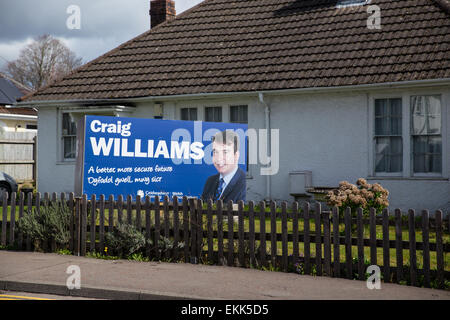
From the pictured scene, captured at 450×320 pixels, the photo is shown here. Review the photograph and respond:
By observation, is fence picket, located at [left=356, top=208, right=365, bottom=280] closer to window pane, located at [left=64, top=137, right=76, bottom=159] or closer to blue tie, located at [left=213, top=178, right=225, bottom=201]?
blue tie, located at [left=213, top=178, right=225, bottom=201]

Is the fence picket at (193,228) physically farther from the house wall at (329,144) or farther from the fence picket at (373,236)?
the house wall at (329,144)

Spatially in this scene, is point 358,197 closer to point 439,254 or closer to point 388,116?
point 439,254

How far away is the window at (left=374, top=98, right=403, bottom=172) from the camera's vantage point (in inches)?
575

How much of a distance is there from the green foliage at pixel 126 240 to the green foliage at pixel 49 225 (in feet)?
2.76

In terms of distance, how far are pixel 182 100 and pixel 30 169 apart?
10.4 meters

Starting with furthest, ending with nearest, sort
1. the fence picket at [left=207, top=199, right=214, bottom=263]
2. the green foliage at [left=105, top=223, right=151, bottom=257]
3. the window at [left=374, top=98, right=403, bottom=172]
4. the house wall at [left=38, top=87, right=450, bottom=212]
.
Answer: the window at [left=374, top=98, right=403, bottom=172] → the house wall at [left=38, top=87, right=450, bottom=212] → the green foliage at [left=105, top=223, right=151, bottom=257] → the fence picket at [left=207, top=199, right=214, bottom=263]

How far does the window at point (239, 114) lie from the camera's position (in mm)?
16578

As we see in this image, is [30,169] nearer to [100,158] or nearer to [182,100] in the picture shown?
[182,100]

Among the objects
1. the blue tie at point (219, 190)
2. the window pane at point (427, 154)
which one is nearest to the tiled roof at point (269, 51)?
the window pane at point (427, 154)

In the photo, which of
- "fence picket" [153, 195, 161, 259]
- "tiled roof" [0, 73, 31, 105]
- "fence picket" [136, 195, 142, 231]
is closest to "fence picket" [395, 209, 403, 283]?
"fence picket" [153, 195, 161, 259]

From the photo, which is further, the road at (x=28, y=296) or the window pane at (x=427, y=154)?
the window pane at (x=427, y=154)

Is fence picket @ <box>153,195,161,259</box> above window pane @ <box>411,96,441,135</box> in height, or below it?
below

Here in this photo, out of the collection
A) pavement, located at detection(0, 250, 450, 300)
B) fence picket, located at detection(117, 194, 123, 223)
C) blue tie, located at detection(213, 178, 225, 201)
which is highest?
blue tie, located at detection(213, 178, 225, 201)

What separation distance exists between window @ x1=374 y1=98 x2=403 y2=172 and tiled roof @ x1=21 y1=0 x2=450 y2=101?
836 mm
